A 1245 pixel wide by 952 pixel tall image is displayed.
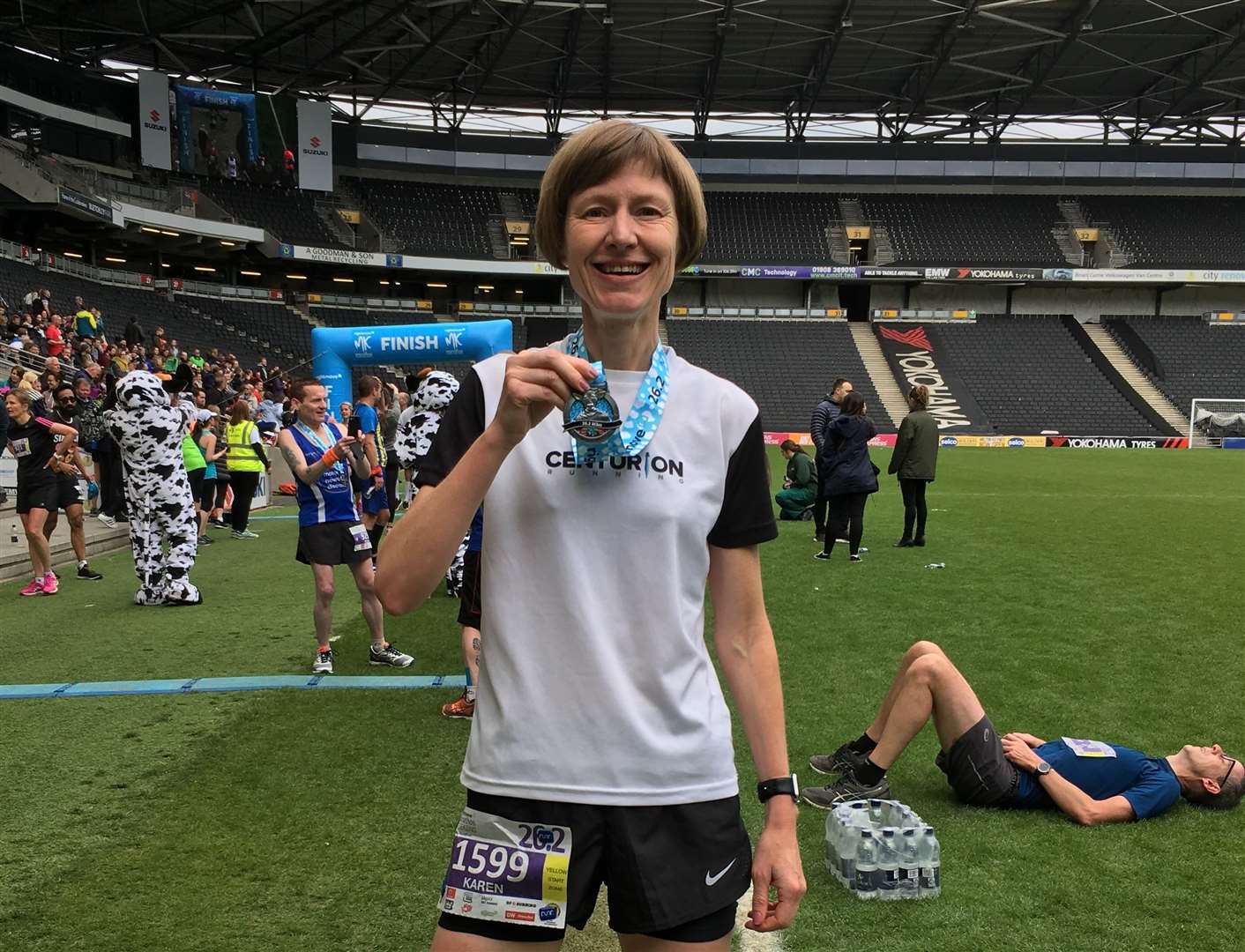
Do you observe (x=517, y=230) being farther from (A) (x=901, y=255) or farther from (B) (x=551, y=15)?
(A) (x=901, y=255)

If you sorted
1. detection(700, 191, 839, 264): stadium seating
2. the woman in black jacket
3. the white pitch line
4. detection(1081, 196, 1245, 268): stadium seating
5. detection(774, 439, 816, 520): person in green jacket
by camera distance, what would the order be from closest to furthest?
1. the white pitch line
2. the woman in black jacket
3. detection(774, 439, 816, 520): person in green jacket
4. detection(1081, 196, 1245, 268): stadium seating
5. detection(700, 191, 839, 264): stadium seating

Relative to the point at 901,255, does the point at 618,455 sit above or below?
below

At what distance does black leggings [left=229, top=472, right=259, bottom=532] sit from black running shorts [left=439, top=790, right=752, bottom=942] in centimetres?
1175

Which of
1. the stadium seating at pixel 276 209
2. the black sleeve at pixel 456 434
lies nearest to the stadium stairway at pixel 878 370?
the stadium seating at pixel 276 209

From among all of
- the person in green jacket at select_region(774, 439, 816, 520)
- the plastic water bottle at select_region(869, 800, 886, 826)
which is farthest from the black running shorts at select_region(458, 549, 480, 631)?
the person in green jacket at select_region(774, 439, 816, 520)

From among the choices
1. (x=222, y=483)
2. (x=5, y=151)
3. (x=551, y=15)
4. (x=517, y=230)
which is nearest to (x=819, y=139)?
(x=517, y=230)

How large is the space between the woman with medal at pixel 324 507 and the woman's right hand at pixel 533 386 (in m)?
4.93

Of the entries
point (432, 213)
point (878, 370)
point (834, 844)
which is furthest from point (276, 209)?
point (834, 844)

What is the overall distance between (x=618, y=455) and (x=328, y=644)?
5.20 meters

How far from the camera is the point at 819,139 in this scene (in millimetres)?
49312

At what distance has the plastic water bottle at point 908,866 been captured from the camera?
3186 mm

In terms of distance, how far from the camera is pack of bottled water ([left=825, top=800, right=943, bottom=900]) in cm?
318

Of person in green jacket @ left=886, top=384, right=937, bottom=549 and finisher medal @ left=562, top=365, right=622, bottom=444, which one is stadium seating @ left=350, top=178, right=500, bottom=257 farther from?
finisher medal @ left=562, top=365, right=622, bottom=444

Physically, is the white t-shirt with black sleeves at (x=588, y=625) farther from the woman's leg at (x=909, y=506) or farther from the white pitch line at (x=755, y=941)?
the woman's leg at (x=909, y=506)
